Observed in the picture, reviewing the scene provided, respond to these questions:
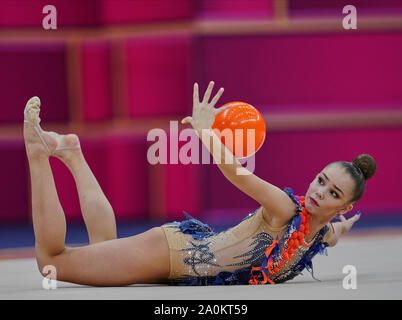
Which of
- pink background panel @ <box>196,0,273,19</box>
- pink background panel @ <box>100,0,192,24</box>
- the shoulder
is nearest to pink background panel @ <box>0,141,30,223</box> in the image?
pink background panel @ <box>100,0,192,24</box>

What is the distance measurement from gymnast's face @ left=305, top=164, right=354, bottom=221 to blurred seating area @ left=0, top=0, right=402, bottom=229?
3310 mm

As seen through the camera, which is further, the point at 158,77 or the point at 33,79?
the point at 33,79

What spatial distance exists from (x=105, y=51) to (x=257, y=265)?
373 cm

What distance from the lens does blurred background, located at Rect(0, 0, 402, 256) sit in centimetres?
607

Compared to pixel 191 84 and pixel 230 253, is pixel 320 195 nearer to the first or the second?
pixel 230 253

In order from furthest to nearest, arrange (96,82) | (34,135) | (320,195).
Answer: (96,82) < (34,135) < (320,195)

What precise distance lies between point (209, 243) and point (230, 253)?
3.7 inches

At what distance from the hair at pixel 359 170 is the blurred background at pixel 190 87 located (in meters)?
3.23

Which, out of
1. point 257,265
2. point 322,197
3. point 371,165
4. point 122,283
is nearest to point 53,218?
point 122,283

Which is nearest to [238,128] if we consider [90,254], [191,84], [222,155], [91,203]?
[222,155]

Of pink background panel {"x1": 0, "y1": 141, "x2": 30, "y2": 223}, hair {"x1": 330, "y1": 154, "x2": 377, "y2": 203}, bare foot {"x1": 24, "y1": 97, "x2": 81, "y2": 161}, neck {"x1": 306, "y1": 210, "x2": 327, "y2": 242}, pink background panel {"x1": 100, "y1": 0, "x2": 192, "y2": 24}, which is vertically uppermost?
pink background panel {"x1": 100, "y1": 0, "x2": 192, "y2": 24}

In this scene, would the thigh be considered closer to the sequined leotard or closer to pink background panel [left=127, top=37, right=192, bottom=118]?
the sequined leotard

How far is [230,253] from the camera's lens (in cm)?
286

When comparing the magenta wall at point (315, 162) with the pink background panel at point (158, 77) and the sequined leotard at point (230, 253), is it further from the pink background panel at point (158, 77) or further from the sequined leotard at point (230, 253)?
the sequined leotard at point (230, 253)
